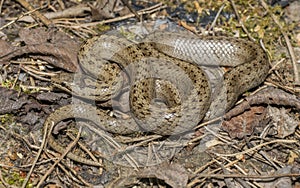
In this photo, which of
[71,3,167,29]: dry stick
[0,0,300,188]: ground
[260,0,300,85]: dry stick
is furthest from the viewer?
[71,3,167,29]: dry stick

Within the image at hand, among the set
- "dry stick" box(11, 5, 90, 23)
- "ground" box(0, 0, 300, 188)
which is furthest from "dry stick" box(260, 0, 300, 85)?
"dry stick" box(11, 5, 90, 23)

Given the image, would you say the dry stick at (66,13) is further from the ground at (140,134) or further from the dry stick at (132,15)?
the dry stick at (132,15)

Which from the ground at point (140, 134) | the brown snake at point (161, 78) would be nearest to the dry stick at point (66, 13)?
the ground at point (140, 134)

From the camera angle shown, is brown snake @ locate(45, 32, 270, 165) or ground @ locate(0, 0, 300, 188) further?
brown snake @ locate(45, 32, 270, 165)

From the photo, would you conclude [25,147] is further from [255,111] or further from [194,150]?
[255,111]

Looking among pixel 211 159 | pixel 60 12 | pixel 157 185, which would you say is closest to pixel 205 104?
pixel 211 159

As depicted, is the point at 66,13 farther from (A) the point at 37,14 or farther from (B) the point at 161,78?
(B) the point at 161,78

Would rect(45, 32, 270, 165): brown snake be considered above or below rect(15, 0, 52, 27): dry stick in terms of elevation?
below

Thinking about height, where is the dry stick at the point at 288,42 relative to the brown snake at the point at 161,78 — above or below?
above

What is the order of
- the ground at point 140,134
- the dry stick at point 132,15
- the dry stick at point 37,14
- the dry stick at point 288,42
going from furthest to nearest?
the dry stick at point 132,15 → the dry stick at point 37,14 → the dry stick at point 288,42 → the ground at point 140,134

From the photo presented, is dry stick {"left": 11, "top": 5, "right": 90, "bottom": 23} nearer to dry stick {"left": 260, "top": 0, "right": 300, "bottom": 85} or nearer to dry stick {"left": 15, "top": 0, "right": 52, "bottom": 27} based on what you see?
dry stick {"left": 15, "top": 0, "right": 52, "bottom": 27}
